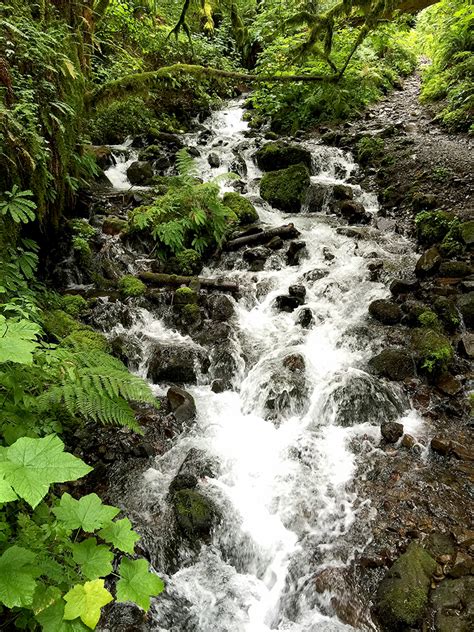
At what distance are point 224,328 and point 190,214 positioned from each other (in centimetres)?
270

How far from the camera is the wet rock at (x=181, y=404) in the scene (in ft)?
16.4

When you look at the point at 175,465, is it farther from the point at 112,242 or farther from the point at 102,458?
the point at 112,242

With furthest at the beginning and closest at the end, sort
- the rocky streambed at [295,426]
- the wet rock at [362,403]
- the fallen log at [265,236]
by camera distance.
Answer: the fallen log at [265,236] → the wet rock at [362,403] → the rocky streambed at [295,426]

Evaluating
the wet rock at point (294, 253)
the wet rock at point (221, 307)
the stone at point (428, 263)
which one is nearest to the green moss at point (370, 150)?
the wet rock at point (294, 253)

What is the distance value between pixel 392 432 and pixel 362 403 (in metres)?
0.54

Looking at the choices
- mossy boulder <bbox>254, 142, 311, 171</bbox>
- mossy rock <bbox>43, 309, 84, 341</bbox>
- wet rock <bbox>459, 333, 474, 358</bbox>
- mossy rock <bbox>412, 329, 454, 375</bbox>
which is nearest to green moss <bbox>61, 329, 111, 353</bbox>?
mossy rock <bbox>43, 309, 84, 341</bbox>

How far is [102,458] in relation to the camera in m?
4.32

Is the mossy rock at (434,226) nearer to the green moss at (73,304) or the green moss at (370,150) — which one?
the green moss at (370,150)

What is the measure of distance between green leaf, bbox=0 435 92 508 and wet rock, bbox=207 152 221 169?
10932 mm

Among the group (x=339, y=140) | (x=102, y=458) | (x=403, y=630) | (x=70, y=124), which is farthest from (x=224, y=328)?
(x=339, y=140)

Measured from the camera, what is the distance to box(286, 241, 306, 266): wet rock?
25.9 ft

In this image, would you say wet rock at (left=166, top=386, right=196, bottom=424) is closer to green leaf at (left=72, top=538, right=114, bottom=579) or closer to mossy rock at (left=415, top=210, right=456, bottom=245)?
green leaf at (left=72, top=538, right=114, bottom=579)

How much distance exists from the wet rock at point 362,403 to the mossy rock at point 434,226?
3657 mm

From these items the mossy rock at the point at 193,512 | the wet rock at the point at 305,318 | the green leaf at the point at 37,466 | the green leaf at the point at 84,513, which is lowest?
the mossy rock at the point at 193,512
